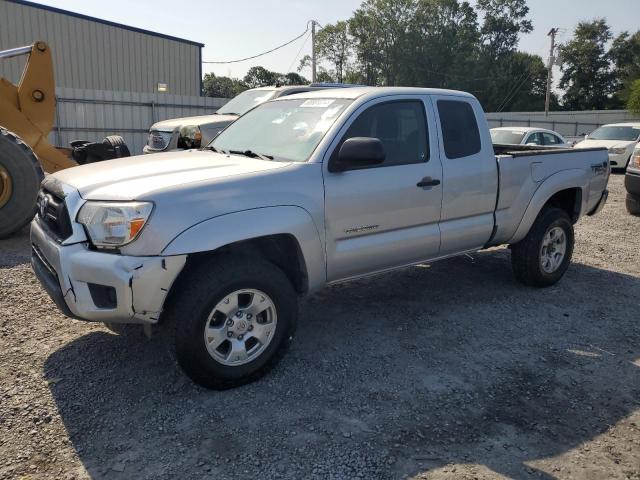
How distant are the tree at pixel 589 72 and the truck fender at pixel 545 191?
6079 centimetres

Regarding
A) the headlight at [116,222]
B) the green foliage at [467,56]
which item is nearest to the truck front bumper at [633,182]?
the headlight at [116,222]

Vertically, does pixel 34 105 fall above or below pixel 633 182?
above

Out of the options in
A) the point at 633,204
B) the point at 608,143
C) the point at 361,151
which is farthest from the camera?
the point at 608,143

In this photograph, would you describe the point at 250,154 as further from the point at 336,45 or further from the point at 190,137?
the point at 336,45

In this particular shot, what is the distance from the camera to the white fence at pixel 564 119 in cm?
3178

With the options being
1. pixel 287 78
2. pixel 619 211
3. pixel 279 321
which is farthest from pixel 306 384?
pixel 287 78

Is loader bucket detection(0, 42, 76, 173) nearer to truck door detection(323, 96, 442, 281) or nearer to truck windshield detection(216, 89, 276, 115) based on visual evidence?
truck windshield detection(216, 89, 276, 115)

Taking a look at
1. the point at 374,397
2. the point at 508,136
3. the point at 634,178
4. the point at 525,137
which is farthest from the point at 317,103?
the point at 508,136

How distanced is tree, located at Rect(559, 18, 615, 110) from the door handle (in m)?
62.7

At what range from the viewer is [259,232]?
3.39 metres

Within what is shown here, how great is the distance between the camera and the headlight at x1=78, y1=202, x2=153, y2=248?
3098 millimetres

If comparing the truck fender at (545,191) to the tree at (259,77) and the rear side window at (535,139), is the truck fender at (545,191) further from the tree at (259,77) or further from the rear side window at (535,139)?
the tree at (259,77)

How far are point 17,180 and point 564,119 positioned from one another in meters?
40.6

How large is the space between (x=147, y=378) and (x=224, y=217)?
125 cm
